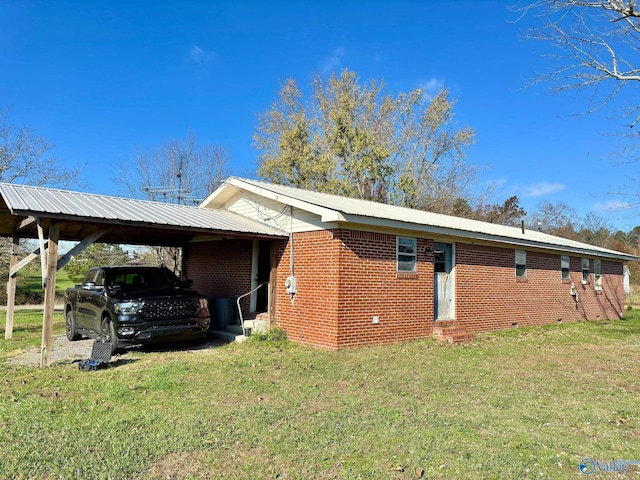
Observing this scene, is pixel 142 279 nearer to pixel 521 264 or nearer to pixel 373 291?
pixel 373 291

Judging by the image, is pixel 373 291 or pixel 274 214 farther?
pixel 274 214

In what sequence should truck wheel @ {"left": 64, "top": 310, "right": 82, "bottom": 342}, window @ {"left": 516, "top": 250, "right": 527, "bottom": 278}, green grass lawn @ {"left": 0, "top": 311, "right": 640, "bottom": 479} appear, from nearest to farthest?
green grass lawn @ {"left": 0, "top": 311, "right": 640, "bottom": 479}
truck wheel @ {"left": 64, "top": 310, "right": 82, "bottom": 342}
window @ {"left": 516, "top": 250, "right": 527, "bottom": 278}

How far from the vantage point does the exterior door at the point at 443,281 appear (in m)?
12.4

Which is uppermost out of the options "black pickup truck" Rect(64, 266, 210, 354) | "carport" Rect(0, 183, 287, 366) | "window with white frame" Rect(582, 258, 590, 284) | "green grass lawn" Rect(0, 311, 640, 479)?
"carport" Rect(0, 183, 287, 366)

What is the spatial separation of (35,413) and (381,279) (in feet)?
23.5

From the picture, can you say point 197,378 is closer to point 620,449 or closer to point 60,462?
point 60,462

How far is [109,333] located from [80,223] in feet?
7.73

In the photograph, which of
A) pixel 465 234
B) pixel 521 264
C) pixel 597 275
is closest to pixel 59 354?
pixel 465 234

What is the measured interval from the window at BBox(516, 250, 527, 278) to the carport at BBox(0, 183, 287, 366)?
845 centimetres

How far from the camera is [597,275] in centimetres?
1981

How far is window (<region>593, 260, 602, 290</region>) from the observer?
19.6 metres

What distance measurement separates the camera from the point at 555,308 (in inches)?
655

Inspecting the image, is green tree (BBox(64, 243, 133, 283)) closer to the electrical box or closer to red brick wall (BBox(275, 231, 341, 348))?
red brick wall (BBox(275, 231, 341, 348))

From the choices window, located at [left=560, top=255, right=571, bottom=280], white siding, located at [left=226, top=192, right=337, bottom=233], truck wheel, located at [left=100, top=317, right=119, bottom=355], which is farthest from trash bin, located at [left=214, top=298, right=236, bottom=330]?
window, located at [left=560, top=255, right=571, bottom=280]
